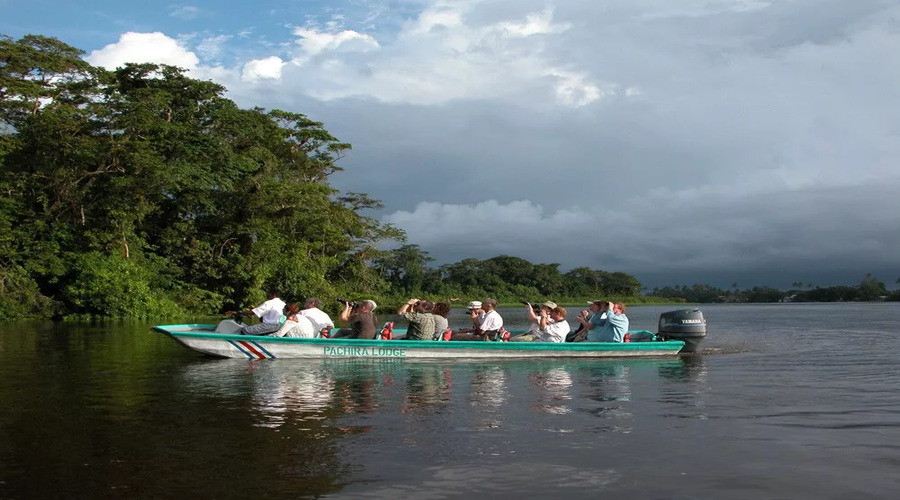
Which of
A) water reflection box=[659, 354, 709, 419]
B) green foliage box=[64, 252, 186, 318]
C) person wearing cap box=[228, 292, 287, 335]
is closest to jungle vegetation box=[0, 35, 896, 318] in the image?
green foliage box=[64, 252, 186, 318]

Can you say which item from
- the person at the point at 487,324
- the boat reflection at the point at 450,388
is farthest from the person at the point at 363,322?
the person at the point at 487,324

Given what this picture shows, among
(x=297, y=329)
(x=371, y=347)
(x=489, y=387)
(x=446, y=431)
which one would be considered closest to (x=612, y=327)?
(x=371, y=347)

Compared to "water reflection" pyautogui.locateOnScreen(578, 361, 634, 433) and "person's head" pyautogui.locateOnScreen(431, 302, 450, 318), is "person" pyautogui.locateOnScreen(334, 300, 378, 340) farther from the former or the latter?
"water reflection" pyautogui.locateOnScreen(578, 361, 634, 433)

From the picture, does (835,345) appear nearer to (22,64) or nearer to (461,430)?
(461,430)

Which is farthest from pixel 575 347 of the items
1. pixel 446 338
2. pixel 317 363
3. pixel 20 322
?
pixel 20 322

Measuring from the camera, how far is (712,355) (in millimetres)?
18250

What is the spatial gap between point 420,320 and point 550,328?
8.95 ft

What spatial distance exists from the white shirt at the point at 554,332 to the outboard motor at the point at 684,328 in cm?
254

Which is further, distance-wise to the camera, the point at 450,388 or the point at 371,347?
the point at 371,347

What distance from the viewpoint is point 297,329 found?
647 inches

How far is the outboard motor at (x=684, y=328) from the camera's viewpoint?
58.3ft

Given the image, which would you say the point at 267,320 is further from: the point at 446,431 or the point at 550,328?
the point at 446,431

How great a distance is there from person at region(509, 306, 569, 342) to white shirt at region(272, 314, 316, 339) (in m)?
4.32

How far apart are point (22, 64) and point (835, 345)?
1347 inches
